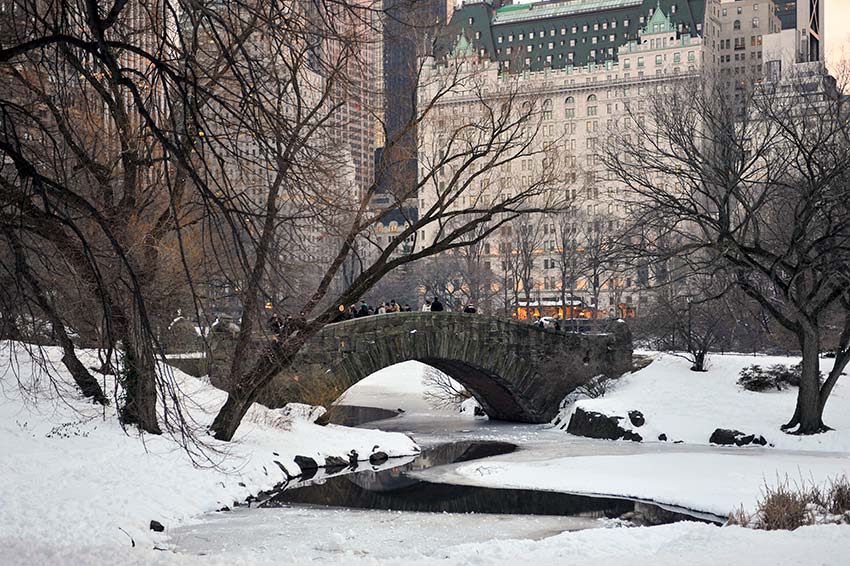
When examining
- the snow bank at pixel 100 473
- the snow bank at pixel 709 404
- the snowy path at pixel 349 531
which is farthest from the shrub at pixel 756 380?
the snowy path at pixel 349 531

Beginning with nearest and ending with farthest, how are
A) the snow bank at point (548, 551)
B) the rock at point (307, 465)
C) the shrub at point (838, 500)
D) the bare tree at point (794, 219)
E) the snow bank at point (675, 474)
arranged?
the snow bank at point (548, 551)
the shrub at point (838, 500)
the snow bank at point (675, 474)
the rock at point (307, 465)
the bare tree at point (794, 219)

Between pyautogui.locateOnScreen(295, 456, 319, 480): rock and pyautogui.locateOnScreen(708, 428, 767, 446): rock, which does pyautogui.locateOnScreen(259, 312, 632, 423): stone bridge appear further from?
pyautogui.locateOnScreen(708, 428, 767, 446): rock

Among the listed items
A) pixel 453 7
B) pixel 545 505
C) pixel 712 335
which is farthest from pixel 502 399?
pixel 453 7

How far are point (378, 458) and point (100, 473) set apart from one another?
9.94m

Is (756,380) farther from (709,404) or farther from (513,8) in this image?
(513,8)

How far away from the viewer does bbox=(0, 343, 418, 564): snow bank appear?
16.1m

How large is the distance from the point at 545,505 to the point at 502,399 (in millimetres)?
18209

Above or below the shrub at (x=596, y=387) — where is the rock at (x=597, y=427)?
below

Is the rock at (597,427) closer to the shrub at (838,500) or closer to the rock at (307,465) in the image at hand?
the rock at (307,465)

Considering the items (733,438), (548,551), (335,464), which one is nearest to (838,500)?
(548,551)

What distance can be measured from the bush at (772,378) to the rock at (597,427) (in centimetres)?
388

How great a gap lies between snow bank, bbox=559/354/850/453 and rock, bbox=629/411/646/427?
13 cm

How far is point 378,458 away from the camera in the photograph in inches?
1102

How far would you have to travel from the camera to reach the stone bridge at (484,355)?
3092 cm
